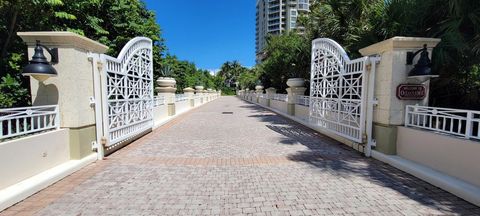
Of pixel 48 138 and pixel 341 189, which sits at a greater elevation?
pixel 48 138

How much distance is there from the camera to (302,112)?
456 inches

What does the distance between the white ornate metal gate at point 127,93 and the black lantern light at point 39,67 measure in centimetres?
117

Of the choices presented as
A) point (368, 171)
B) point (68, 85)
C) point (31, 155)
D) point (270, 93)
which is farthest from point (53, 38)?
point (270, 93)

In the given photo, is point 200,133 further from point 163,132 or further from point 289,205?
point 289,205

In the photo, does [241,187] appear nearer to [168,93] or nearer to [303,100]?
[303,100]

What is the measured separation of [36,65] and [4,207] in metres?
2.28

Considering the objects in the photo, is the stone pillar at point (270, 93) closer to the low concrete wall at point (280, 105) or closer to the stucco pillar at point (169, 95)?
the low concrete wall at point (280, 105)

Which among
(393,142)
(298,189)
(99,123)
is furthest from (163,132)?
(393,142)

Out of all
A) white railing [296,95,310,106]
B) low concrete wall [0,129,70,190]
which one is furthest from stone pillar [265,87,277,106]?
low concrete wall [0,129,70,190]

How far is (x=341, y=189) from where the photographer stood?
12.9 ft

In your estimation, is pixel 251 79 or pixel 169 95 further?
pixel 251 79

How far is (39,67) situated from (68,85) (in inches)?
23.2

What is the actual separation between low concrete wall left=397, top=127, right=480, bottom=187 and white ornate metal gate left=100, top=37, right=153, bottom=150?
641 centimetres

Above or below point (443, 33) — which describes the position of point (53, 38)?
below
